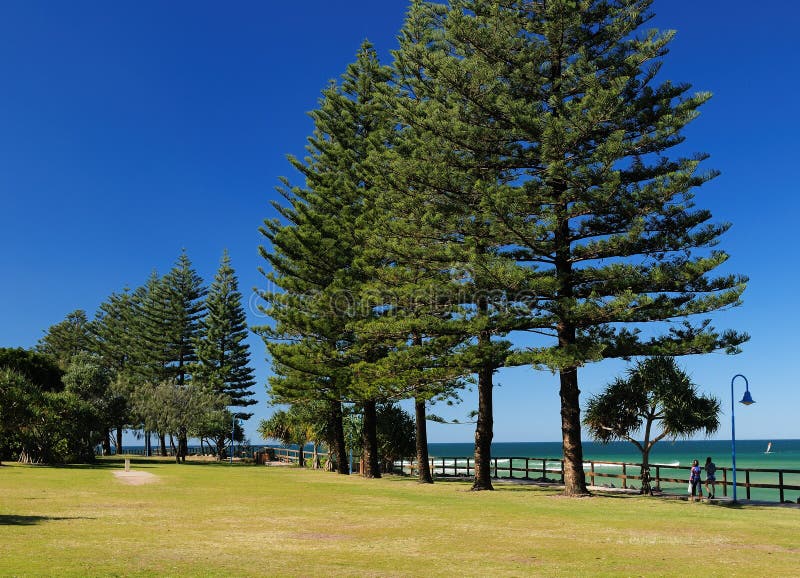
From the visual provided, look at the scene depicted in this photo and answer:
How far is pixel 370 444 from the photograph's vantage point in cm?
3198

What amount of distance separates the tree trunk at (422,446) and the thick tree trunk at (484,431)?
4.02 meters

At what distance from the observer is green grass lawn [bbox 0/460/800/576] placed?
29.8 ft

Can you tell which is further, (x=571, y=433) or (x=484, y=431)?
(x=484, y=431)

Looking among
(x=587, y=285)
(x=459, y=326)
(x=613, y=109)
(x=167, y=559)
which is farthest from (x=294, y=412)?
(x=167, y=559)

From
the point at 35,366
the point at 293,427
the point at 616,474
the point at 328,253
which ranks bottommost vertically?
the point at 616,474

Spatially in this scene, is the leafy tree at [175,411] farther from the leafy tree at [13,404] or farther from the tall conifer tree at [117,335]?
the leafy tree at [13,404]

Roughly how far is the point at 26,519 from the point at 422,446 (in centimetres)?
1747

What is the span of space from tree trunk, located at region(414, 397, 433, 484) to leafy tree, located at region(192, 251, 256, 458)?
121 ft

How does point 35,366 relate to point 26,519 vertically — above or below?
above

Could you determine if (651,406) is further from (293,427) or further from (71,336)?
(71,336)

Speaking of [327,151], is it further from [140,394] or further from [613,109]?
[140,394]

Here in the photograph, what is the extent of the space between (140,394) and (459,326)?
35.6m

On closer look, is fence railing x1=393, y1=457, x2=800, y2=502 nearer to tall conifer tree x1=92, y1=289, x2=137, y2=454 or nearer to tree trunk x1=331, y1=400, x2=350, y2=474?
tree trunk x1=331, y1=400, x2=350, y2=474

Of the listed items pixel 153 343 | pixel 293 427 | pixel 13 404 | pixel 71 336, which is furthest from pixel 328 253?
pixel 71 336
